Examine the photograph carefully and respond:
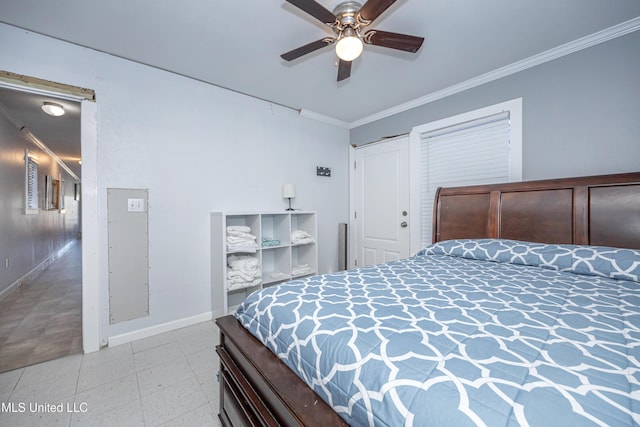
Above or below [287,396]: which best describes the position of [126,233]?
above

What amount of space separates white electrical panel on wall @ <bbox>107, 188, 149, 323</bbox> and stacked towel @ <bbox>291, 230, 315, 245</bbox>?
4.91ft

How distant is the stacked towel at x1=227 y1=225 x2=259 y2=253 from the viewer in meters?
2.64

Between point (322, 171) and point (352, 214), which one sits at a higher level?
point (322, 171)

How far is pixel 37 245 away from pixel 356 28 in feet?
21.0

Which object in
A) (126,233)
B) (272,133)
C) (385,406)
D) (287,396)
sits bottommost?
(287,396)

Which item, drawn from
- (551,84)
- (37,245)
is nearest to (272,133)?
(551,84)

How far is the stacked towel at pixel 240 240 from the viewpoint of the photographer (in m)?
2.64

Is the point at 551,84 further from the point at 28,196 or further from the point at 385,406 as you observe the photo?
the point at 28,196

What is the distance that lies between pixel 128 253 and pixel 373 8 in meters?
2.61

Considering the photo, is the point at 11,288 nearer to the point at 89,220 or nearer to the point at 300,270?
the point at 89,220

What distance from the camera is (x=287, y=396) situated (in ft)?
2.77

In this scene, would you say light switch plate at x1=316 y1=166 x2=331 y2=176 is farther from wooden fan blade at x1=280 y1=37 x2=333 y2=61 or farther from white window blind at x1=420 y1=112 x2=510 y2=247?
wooden fan blade at x1=280 y1=37 x2=333 y2=61

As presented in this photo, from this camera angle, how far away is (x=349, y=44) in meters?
1.64

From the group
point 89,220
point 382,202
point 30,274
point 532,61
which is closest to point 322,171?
point 382,202
